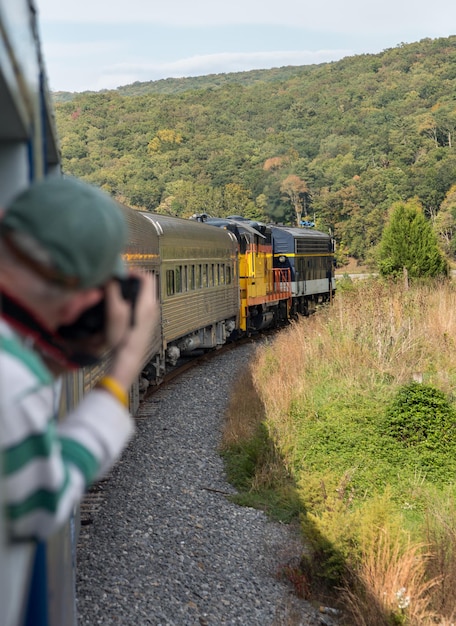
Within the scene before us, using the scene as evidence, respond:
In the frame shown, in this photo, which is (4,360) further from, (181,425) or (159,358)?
(159,358)

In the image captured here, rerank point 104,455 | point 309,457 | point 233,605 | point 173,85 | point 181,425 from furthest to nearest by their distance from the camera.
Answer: point 173,85
point 181,425
point 309,457
point 233,605
point 104,455

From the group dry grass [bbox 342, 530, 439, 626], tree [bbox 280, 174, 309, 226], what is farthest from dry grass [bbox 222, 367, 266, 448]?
tree [bbox 280, 174, 309, 226]

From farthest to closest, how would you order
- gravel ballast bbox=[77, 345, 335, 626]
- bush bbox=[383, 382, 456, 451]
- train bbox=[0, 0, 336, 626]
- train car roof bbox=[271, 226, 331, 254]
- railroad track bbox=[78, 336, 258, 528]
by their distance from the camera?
1. train car roof bbox=[271, 226, 331, 254]
2. bush bbox=[383, 382, 456, 451]
3. railroad track bbox=[78, 336, 258, 528]
4. gravel ballast bbox=[77, 345, 335, 626]
5. train bbox=[0, 0, 336, 626]

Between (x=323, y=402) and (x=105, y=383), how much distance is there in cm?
1103

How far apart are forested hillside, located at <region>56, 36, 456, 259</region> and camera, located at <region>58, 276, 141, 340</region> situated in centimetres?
4433

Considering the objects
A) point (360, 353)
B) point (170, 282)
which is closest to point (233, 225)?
point (360, 353)

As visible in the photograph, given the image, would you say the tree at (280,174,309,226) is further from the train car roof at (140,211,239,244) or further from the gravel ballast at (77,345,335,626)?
the gravel ballast at (77,345,335,626)

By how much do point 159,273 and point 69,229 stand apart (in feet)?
38.4

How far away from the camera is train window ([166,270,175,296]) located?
44.7 feet

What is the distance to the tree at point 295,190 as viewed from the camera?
2138 inches

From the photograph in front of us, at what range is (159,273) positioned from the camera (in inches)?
508

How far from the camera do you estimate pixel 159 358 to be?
13195 mm

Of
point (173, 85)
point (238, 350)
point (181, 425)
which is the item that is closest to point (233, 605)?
point (181, 425)

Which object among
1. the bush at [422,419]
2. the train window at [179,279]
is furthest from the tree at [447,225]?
the bush at [422,419]
